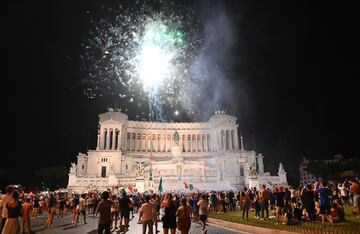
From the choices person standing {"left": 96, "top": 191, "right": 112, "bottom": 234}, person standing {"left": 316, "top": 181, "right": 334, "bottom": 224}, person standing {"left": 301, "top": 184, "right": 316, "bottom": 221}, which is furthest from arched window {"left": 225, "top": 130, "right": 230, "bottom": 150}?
person standing {"left": 96, "top": 191, "right": 112, "bottom": 234}

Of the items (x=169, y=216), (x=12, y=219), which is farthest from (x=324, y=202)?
(x=12, y=219)

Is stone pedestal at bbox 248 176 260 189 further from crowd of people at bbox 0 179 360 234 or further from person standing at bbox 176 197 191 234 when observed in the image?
person standing at bbox 176 197 191 234

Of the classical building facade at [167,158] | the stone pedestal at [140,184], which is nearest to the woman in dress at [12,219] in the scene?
the stone pedestal at [140,184]

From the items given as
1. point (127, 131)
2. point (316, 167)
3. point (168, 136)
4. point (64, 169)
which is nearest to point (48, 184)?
point (64, 169)

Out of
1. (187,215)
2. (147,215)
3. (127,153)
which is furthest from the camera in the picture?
(127,153)

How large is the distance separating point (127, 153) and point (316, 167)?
55.7m

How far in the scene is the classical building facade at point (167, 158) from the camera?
5909 centimetres

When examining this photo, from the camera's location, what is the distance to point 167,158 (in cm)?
8506

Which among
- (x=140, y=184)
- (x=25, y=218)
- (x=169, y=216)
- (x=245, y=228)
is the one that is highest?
(x=140, y=184)

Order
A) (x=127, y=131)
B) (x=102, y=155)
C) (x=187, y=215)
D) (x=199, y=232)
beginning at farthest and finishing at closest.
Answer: (x=127, y=131) → (x=102, y=155) → (x=199, y=232) → (x=187, y=215)

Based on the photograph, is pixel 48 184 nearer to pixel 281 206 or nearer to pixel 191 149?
pixel 191 149

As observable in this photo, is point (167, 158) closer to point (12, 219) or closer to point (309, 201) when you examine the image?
point (309, 201)

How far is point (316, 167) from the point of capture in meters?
81.8

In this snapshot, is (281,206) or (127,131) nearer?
(281,206)
